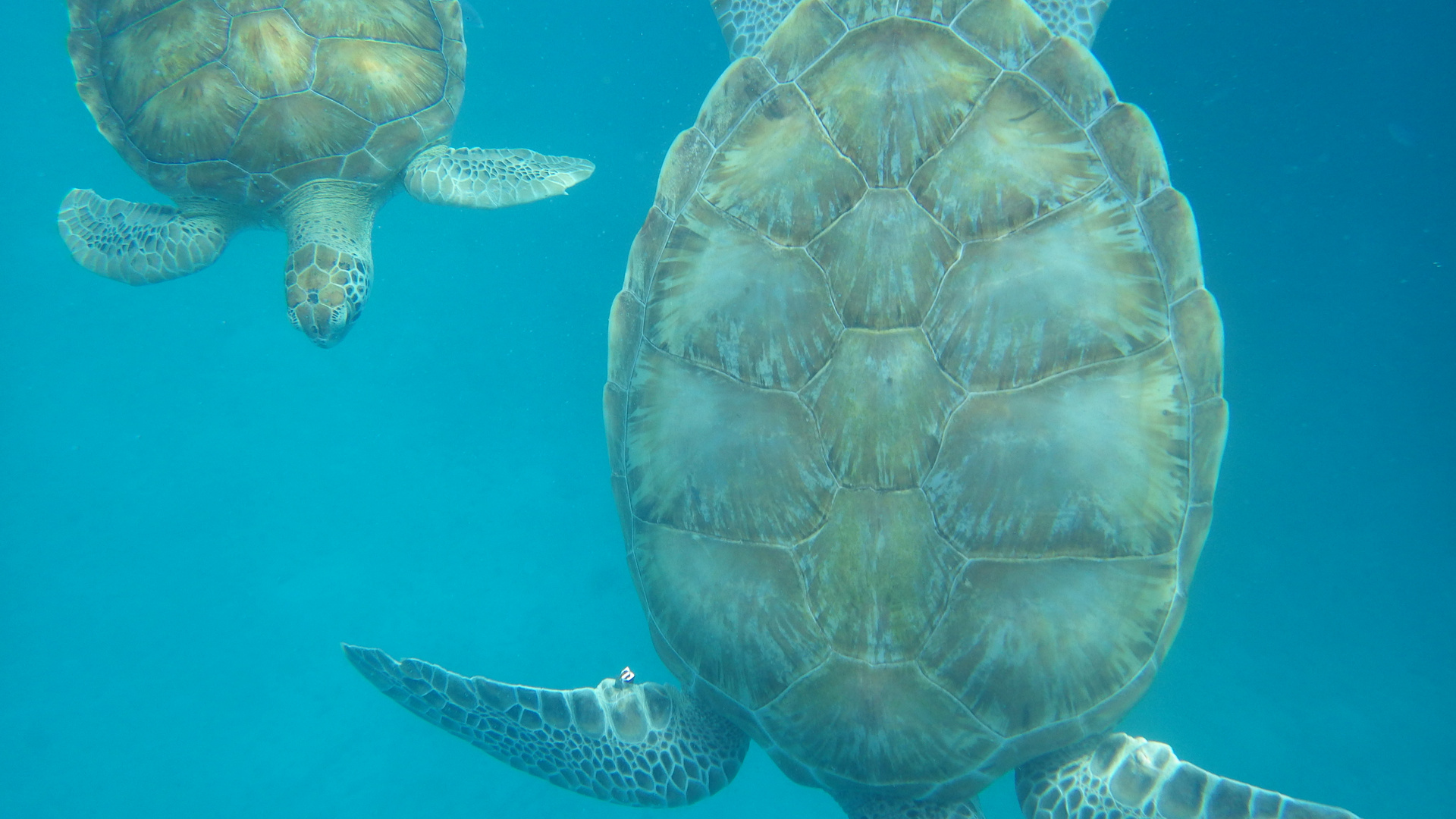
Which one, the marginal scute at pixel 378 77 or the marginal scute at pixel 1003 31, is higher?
the marginal scute at pixel 378 77

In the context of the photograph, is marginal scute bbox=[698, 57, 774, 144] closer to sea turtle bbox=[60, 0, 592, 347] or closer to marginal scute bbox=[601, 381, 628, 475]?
marginal scute bbox=[601, 381, 628, 475]

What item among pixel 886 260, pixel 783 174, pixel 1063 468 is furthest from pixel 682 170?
pixel 1063 468

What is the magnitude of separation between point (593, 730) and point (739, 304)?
1.96 meters

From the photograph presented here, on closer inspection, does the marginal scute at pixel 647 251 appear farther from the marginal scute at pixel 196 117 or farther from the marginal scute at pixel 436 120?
the marginal scute at pixel 196 117

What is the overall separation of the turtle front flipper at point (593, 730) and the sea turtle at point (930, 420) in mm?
473

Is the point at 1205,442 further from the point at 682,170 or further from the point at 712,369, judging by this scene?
the point at 682,170

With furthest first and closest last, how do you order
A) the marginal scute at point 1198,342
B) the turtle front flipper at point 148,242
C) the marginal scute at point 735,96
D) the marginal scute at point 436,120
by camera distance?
the turtle front flipper at point 148,242, the marginal scute at point 436,120, the marginal scute at point 735,96, the marginal scute at point 1198,342

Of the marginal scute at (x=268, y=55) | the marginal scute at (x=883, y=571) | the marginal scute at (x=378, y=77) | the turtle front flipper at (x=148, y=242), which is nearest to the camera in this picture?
the marginal scute at (x=883, y=571)

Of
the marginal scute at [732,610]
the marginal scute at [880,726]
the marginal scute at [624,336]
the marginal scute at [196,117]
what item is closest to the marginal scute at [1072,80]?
the marginal scute at [624,336]

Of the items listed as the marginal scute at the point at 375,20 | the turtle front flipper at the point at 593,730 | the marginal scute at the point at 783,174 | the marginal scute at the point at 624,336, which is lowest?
the turtle front flipper at the point at 593,730

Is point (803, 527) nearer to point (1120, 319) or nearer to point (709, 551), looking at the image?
point (709, 551)

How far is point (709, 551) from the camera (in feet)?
8.44

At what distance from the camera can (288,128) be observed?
4414mm

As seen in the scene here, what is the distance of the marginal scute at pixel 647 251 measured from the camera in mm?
2852
